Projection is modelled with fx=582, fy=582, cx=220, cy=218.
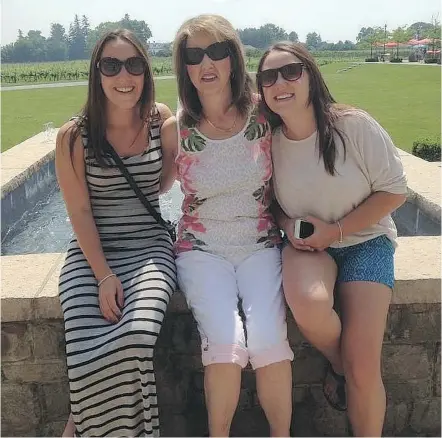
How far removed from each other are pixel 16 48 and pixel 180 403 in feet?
302

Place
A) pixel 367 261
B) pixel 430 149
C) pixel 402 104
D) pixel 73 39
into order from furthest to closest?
pixel 73 39 < pixel 402 104 < pixel 430 149 < pixel 367 261

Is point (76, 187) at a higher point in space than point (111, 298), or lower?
higher

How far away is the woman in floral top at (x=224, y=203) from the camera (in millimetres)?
2279

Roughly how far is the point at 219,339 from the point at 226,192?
69cm

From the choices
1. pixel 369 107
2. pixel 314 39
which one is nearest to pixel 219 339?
pixel 369 107

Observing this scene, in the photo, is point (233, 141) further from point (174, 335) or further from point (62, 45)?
point (62, 45)

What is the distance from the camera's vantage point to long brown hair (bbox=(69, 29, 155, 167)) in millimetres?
2588

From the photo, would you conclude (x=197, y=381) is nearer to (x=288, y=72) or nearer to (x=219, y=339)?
(x=219, y=339)

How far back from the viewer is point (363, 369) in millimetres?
2311

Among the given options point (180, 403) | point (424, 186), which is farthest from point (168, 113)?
point (424, 186)

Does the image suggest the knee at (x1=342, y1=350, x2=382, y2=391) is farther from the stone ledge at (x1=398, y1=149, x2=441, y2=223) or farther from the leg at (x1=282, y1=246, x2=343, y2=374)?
the stone ledge at (x1=398, y1=149, x2=441, y2=223)

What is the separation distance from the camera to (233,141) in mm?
2635

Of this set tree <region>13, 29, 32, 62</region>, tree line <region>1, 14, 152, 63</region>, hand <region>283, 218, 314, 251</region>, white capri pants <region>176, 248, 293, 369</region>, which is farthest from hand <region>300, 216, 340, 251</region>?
tree <region>13, 29, 32, 62</region>

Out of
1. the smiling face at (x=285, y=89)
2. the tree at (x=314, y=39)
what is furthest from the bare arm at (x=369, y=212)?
the tree at (x=314, y=39)
